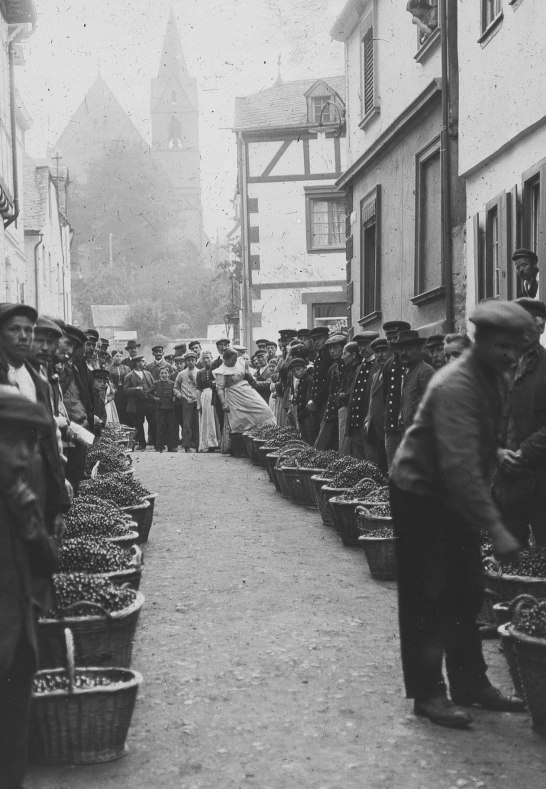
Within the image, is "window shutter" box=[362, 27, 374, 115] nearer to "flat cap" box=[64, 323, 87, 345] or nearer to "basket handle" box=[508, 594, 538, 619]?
"flat cap" box=[64, 323, 87, 345]

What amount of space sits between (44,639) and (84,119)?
120 metres

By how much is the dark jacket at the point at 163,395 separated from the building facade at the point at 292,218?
1379 cm

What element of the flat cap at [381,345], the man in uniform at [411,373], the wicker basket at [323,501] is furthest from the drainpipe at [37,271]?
the man in uniform at [411,373]

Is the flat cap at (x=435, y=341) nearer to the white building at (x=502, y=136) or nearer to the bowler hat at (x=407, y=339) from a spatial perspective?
the white building at (x=502, y=136)

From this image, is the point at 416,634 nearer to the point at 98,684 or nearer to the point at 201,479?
the point at 98,684

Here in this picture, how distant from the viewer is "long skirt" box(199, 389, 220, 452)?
2331 cm

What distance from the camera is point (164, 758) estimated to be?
515 centimetres

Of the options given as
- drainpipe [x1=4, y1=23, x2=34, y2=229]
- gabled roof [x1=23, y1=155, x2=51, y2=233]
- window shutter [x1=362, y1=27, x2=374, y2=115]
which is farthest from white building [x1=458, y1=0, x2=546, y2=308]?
gabled roof [x1=23, y1=155, x2=51, y2=233]

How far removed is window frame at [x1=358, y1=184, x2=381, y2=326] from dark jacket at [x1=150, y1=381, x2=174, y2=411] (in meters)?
5.14

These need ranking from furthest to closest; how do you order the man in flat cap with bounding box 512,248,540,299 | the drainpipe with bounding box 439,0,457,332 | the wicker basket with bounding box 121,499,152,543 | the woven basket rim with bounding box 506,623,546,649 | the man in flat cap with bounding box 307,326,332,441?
the man in flat cap with bounding box 307,326,332,441 < the drainpipe with bounding box 439,0,457,332 < the wicker basket with bounding box 121,499,152,543 < the man in flat cap with bounding box 512,248,540,299 < the woven basket rim with bounding box 506,623,546,649

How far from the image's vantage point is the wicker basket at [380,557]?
8977 millimetres

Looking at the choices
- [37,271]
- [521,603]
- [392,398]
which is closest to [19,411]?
[521,603]

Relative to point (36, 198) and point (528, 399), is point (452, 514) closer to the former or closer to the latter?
point (528, 399)

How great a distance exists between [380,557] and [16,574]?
5.09 meters
